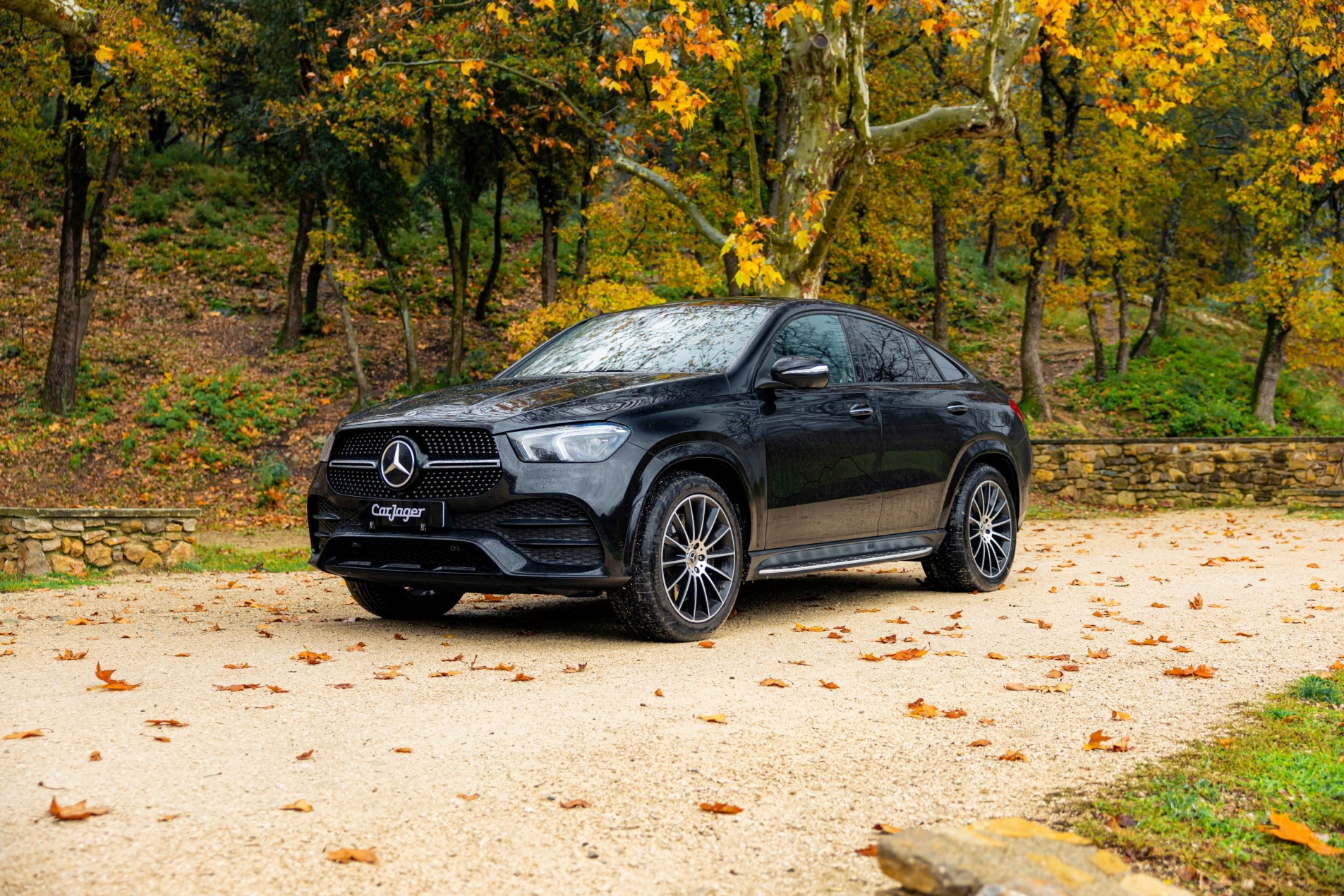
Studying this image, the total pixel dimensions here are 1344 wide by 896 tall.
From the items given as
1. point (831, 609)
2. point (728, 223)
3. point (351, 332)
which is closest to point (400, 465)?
point (831, 609)

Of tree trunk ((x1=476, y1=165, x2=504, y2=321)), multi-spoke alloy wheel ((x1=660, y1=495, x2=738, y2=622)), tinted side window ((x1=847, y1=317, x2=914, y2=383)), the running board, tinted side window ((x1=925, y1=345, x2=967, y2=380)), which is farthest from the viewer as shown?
tree trunk ((x1=476, y1=165, x2=504, y2=321))

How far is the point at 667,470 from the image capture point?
5781 mm

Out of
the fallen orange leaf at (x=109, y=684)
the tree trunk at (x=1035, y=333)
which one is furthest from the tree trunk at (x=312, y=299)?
the fallen orange leaf at (x=109, y=684)

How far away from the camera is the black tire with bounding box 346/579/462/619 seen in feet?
22.0

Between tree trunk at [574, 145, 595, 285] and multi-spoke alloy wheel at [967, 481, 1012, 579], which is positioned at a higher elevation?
tree trunk at [574, 145, 595, 285]

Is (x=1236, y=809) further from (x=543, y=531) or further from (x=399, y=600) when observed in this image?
(x=399, y=600)

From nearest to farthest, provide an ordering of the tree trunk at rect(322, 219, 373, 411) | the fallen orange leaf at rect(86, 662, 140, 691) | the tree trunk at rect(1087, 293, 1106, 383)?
the fallen orange leaf at rect(86, 662, 140, 691)
the tree trunk at rect(322, 219, 373, 411)
the tree trunk at rect(1087, 293, 1106, 383)

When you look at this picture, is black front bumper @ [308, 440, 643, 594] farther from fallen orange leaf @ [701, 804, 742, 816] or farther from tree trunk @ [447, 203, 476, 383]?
tree trunk @ [447, 203, 476, 383]

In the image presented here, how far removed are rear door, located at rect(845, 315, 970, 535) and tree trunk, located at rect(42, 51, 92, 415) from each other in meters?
18.1

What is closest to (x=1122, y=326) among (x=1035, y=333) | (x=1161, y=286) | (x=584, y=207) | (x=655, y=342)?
(x=1161, y=286)

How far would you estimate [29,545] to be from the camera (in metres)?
9.62

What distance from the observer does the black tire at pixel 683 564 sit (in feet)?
18.4

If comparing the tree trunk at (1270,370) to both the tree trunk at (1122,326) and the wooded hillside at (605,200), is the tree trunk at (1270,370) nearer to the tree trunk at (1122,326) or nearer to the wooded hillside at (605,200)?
the wooded hillside at (605,200)

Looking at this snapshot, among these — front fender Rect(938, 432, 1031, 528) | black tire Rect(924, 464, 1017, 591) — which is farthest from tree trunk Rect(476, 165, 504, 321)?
black tire Rect(924, 464, 1017, 591)
